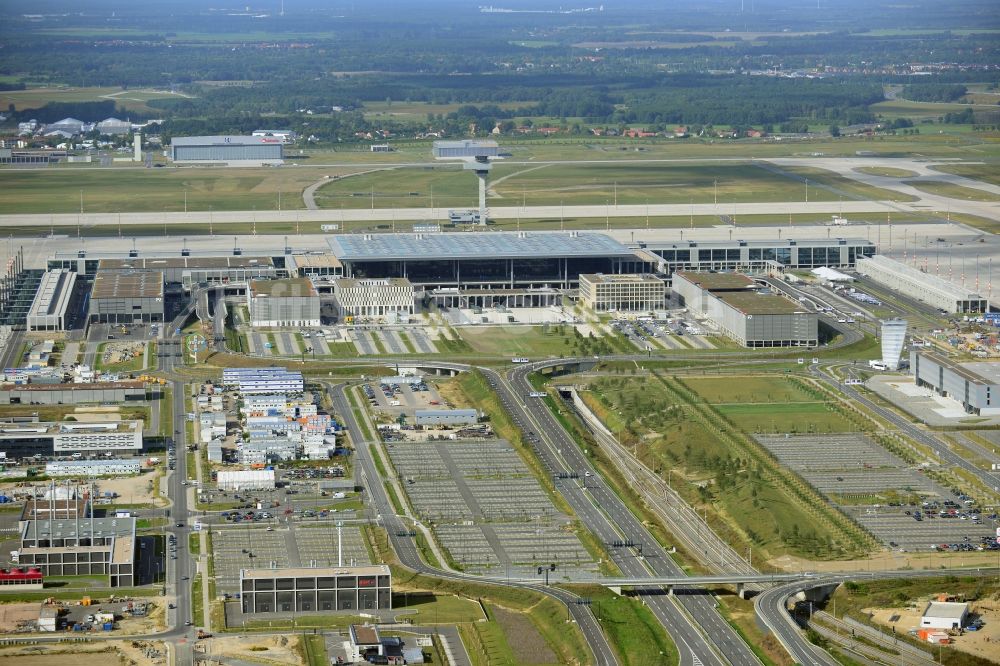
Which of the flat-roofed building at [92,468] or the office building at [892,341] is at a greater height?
the office building at [892,341]

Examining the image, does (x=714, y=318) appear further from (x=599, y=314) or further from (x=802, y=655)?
(x=802, y=655)

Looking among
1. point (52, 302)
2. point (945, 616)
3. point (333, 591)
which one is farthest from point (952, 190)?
point (333, 591)

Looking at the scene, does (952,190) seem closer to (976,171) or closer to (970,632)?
(976,171)

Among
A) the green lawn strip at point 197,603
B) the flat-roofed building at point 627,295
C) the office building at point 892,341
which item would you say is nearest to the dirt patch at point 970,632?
the green lawn strip at point 197,603

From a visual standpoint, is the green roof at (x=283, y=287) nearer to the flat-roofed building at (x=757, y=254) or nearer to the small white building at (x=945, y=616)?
the flat-roofed building at (x=757, y=254)

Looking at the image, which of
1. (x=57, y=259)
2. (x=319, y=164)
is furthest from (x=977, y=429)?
(x=319, y=164)

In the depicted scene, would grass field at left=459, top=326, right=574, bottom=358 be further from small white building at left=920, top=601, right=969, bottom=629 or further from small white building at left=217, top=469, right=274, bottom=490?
small white building at left=920, top=601, right=969, bottom=629
